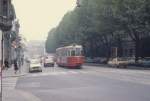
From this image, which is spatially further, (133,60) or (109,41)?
(109,41)

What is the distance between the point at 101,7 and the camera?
3196 inches

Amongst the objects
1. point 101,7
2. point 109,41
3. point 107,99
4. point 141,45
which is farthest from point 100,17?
point 107,99

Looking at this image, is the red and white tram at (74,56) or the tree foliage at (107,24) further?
the tree foliage at (107,24)

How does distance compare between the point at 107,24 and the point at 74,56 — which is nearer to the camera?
the point at 74,56

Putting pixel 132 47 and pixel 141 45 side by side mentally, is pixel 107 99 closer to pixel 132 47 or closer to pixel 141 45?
pixel 141 45

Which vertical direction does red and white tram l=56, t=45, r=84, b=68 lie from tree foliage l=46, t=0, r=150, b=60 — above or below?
below

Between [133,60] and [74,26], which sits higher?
[74,26]

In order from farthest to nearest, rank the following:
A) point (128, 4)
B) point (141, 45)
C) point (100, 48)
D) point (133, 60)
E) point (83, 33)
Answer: point (100, 48) → point (83, 33) → point (141, 45) → point (133, 60) → point (128, 4)

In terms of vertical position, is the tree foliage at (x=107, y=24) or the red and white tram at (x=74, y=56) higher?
the tree foliage at (x=107, y=24)

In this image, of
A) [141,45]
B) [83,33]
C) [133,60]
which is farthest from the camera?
[83,33]

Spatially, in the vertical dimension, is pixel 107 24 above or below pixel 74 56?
above

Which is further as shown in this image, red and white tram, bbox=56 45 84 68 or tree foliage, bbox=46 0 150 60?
tree foliage, bbox=46 0 150 60

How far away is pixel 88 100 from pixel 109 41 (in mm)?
78618

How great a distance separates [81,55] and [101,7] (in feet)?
59.3
